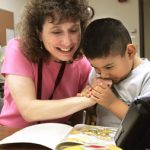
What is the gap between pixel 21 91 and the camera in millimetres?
1052

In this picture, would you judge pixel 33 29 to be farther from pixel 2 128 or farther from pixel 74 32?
pixel 2 128

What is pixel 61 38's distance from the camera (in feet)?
3.62

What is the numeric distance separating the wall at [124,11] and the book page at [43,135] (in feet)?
11.8

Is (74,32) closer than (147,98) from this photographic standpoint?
No

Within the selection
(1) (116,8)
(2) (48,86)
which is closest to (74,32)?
(2) (48,86)

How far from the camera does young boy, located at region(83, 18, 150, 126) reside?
0.99m

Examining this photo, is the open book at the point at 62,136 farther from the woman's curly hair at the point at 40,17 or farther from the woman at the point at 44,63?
the woman's curly hair at the point at 40,17

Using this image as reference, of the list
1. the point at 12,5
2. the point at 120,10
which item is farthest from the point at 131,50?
the point at 120,10

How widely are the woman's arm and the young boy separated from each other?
0.07 metres

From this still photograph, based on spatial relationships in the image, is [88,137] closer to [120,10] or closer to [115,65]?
[115,65]

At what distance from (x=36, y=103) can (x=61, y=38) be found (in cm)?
26

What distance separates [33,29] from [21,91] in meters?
0.26

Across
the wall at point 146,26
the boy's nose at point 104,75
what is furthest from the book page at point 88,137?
the wall at point 146,26

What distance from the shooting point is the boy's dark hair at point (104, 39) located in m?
1.03
